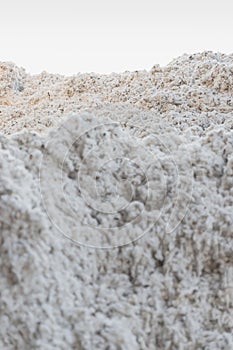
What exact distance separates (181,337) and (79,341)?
19 cm

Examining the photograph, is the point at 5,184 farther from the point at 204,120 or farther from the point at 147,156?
the point at 204,120

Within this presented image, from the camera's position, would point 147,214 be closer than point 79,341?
No

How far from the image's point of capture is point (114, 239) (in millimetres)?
1165

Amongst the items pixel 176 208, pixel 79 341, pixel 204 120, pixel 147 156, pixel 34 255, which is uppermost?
pixel 204 120

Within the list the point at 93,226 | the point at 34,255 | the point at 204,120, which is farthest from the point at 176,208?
the point at 204,120

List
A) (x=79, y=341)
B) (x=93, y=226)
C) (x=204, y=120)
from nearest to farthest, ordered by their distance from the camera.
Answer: (x=79, y=341) < (x=93, y=226) < (x=204, y=120)

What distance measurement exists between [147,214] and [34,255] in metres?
0.24

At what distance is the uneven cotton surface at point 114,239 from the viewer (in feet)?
3.48

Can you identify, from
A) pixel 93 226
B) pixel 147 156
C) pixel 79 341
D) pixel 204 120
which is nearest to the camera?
pixel 79 341

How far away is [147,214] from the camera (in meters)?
1.19

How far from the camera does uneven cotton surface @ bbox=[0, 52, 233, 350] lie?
106 cm

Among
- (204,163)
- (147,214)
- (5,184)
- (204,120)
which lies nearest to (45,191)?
(5,184)

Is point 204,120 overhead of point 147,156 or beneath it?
overhead

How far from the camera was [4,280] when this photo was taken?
3.49 feet
